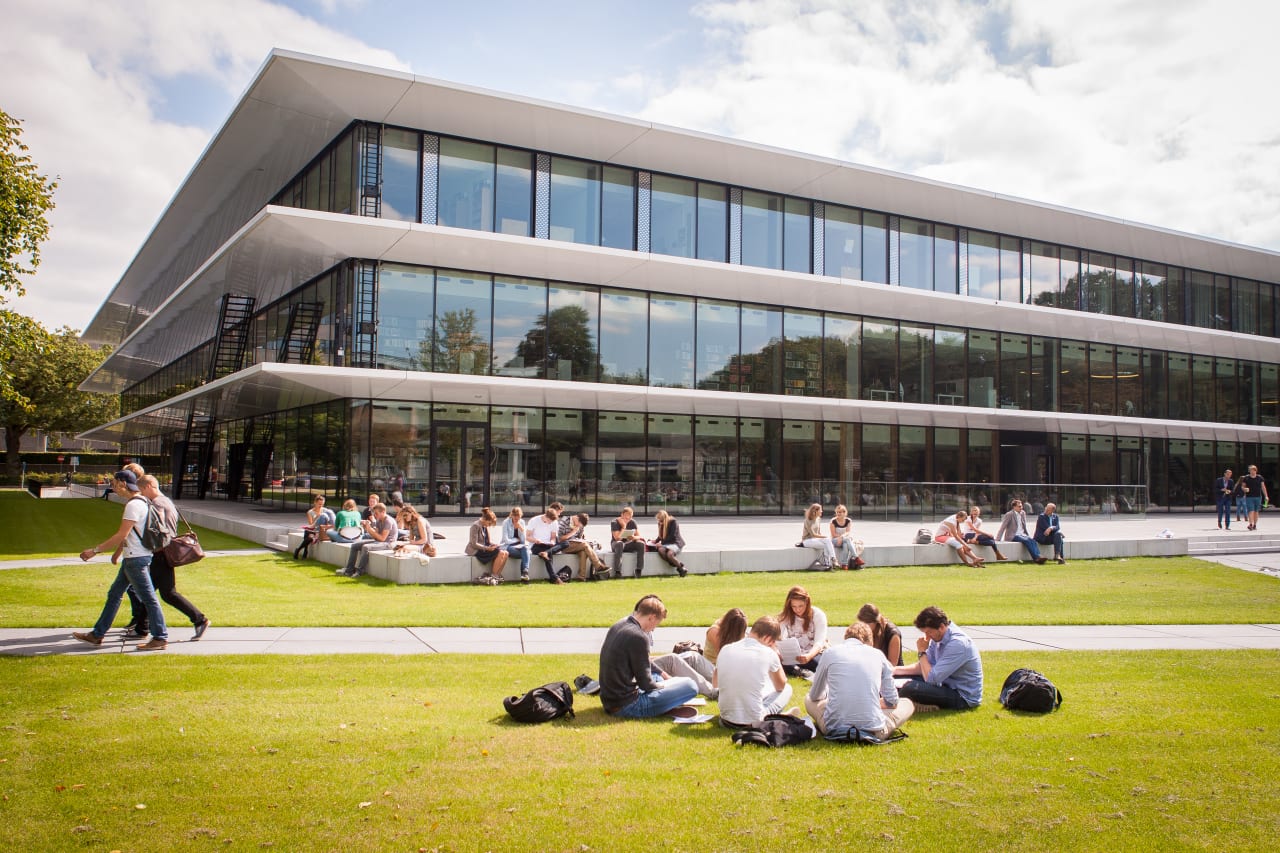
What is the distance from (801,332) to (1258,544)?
14.9m

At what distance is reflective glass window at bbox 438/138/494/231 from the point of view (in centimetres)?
2448

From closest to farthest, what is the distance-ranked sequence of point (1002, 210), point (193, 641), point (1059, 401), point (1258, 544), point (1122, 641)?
point (193, 641), point (1122, 641), point (1258, 544), point (1002, 210), point (1059, 401)


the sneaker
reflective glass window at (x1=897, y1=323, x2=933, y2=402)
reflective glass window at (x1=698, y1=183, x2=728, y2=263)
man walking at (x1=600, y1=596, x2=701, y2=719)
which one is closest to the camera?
man walking at (x1=600, y1=596, x2=701, y2=719)

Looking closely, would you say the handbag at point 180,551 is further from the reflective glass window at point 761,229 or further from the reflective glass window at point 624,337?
the reflective glass window at point 761,229

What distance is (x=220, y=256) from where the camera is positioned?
24688 millimetres

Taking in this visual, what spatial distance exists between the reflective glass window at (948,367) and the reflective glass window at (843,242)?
4.69 metres

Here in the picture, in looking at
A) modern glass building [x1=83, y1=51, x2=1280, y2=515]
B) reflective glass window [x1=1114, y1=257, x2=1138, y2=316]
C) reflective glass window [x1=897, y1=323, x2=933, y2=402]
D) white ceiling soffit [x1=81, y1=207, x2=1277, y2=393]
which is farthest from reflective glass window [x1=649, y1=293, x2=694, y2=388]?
reflective glass window [x1=1114, y1=257, x2=1138, y2=316]

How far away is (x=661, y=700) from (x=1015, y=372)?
103 feet

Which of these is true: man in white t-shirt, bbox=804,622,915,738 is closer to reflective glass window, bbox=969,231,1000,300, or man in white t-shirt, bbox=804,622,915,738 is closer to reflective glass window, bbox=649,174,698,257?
reflective glass window, bbox=649,174,698,257

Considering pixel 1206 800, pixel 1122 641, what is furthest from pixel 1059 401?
pixel 1206 800

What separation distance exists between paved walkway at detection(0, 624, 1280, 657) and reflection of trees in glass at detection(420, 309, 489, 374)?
1439 centimetres

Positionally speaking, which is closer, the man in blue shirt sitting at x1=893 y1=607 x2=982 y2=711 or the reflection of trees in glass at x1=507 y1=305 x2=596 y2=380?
the man in blue shirt sitting at x1=893 y1=607 x2=982 y2=711

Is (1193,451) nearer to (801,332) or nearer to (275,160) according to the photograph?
(801,332)

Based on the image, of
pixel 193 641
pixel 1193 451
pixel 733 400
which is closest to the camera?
pixel 193 641
